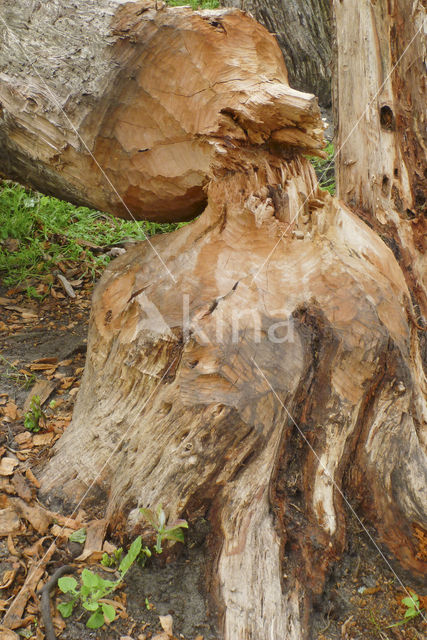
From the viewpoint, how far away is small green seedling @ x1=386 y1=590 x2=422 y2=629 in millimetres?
1970

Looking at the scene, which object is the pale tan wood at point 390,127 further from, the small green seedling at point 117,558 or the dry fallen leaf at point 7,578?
the dry fallen leaf at point 7,578

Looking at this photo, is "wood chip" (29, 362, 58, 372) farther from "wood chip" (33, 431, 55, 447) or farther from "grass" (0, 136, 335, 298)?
"grass" (0, 136, 335, 298)

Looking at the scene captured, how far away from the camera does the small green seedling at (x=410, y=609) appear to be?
6.46 ft

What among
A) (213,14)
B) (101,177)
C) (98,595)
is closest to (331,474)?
(98,595)

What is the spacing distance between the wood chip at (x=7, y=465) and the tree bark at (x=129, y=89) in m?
1.21

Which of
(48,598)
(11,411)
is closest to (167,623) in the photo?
(48,598)

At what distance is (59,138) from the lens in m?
2.53

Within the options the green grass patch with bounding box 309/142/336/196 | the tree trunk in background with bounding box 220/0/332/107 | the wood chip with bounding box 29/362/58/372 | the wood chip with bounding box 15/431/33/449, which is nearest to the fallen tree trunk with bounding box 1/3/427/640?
the wood chip with bounding box 15/431/33/449

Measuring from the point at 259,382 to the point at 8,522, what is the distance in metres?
1.03

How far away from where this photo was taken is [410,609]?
199 centimetres

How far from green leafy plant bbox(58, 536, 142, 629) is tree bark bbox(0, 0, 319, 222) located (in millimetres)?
1492

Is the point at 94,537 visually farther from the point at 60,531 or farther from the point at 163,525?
the point at 163,525

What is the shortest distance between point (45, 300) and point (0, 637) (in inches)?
91.5

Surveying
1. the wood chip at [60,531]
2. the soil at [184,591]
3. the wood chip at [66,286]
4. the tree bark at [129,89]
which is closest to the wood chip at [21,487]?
the soil at [184,591]
